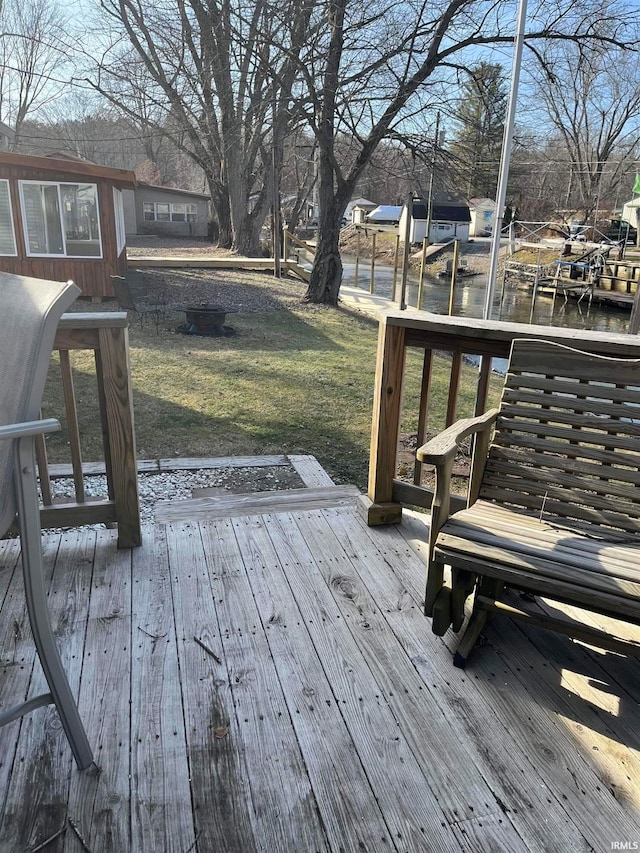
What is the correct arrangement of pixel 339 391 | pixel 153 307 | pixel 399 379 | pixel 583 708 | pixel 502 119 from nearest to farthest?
pixel 583 708 < pixel 399 379 < pixel 339 391 < pixel 153 307 < pixel 502 119

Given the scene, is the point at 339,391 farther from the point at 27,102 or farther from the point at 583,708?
the point at 27,102

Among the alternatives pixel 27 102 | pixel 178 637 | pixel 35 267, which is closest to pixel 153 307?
pixel 35 267

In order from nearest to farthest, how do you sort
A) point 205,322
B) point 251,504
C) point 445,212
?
1. point 251,504
2. point 205,322
3. point 445,212

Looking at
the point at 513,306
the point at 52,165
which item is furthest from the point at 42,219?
the point at 513,306

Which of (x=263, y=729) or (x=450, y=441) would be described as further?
(x=450, y=441)

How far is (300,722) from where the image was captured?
163 centimetres

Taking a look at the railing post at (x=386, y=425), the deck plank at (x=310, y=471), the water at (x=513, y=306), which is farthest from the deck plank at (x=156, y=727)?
the water at (x=513, y=306)

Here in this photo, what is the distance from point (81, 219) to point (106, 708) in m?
11.2

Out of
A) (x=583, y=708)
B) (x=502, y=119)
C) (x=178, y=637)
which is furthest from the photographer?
(x=502, y=119)

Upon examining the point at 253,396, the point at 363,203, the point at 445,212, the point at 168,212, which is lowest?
the point at 253,396

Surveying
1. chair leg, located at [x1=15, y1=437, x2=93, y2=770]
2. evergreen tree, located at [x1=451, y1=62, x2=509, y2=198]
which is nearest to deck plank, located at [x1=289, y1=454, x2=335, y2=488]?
chair leg, located at [x1=15, y1=437, x2=93, y2=770]

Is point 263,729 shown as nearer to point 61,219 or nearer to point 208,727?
point 208,727

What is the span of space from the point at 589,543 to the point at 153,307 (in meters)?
10.0

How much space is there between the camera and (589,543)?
1829 mm
